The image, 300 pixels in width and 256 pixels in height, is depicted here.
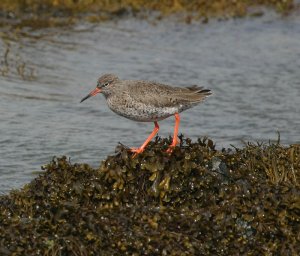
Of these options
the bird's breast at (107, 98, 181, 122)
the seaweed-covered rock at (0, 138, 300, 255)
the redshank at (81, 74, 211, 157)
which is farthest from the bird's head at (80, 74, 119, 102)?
the seaweed-covered rock at (0, 138, 300, 255)

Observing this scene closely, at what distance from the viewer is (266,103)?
11.9m

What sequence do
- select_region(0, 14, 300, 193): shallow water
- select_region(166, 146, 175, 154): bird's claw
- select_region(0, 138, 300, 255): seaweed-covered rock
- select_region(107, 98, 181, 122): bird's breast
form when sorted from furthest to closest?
select_region(0, 14, 300, 193): shallow water
select_region(107, 98, 181, 122): bird's breast
select_region(166, 146, 175, 154): bird's claw
select_region(0, 138, 300, 255): seaweed-covered rock

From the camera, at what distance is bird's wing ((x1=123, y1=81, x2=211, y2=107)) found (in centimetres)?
745

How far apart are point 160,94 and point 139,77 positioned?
534 cm

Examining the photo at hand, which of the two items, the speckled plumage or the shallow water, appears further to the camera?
the shallow water

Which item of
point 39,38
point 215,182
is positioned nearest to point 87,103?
point 39,38

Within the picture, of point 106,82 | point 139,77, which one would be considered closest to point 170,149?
point 106,82

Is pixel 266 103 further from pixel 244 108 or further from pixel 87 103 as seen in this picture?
pixel 87 103

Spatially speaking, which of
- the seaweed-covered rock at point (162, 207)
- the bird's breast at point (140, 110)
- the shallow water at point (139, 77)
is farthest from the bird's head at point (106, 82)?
the shallow water at point (139, 77)

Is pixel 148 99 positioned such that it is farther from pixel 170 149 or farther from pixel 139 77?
pixel 139 77

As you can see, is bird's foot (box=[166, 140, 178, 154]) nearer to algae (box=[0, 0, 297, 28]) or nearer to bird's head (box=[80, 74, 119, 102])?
bird's head (box=[80, 74, 119, 102])

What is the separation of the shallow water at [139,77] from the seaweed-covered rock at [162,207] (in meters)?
1.75

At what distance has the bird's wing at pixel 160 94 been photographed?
293 inches

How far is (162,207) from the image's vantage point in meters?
6.38
